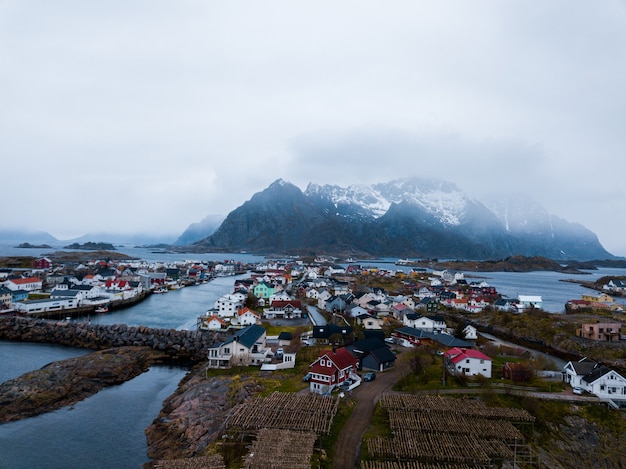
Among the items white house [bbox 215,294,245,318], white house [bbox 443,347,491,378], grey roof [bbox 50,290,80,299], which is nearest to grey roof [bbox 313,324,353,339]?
white house [bbox 443,347,491,378]

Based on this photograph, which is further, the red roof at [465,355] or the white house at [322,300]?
the white house at [322,300]

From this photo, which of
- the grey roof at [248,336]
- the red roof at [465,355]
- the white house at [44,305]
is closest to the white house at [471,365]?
the red roof at [465,355]

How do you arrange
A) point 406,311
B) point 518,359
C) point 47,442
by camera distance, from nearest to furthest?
point 47,442 < point 518,359 < point 406,311

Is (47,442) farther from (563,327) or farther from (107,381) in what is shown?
(563,327)

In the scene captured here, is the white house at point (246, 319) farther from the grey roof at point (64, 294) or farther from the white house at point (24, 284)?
the white house at point (24, 284)

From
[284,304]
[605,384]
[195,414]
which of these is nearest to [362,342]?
[195,414]

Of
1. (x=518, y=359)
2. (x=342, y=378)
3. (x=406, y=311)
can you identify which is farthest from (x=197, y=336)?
(x=518, y=359)
